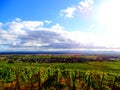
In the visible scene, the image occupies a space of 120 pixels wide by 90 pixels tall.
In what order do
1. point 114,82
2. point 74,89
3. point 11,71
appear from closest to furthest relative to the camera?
point 74,89 < point 114,82 < point 11,71

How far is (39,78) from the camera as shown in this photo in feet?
Answer: 120

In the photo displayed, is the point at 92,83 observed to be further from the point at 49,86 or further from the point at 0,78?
the point at 0,78

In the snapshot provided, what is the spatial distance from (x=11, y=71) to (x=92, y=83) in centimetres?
1532

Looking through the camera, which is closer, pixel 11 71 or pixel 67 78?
pixel 67 78

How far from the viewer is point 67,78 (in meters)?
38.0

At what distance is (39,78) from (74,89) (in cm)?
548

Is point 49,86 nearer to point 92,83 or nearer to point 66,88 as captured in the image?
→ point 66,88

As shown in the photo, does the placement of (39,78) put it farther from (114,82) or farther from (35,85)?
(114,82)

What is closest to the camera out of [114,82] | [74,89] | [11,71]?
[74,89]

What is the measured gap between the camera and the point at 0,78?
44094 millimetres

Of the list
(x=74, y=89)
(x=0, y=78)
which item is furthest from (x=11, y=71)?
(x=74, y=89)

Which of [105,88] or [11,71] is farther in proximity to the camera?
[11,71]

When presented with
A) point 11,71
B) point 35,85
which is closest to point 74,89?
point 35,85

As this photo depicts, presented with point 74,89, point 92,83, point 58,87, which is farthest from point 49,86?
point 92,83
